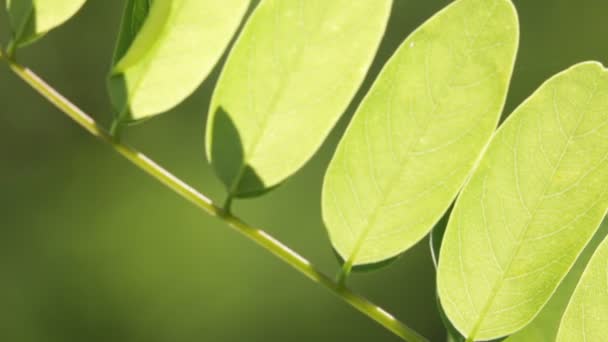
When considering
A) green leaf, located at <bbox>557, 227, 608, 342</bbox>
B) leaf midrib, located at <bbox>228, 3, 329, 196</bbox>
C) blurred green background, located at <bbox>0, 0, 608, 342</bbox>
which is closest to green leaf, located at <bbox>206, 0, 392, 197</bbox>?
leaf midrib, located at <bbox>228, 3, 329, 196</bbox>

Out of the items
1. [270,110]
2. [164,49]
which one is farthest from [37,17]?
[270,110]

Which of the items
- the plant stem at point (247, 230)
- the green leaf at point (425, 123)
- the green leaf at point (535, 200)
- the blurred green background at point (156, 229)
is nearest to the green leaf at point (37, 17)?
the plant stem at point (247, 230)

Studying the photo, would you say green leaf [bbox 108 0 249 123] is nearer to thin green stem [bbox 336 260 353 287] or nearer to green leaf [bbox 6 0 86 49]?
green leaf [bbox 6 0 86 49]

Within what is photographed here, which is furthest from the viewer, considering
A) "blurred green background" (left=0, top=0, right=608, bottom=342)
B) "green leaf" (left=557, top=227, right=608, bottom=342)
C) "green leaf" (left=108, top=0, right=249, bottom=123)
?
"blurred green background" (left=0, top=0, right=608, bottom=342)

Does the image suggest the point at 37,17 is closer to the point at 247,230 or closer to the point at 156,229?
the point at 247,230

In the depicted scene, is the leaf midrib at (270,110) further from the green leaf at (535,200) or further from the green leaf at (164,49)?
the green leaf at (535,200)

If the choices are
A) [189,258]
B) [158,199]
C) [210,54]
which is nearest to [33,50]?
[158,199]

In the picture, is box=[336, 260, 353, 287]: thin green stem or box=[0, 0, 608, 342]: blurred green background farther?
box=[0, 0, 608, 342]: blurred green background
